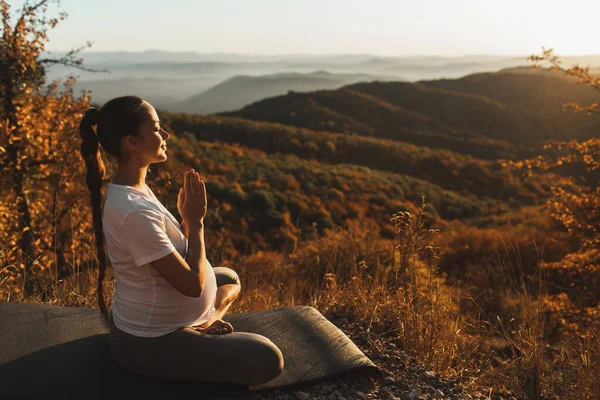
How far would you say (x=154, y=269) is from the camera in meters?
2.64

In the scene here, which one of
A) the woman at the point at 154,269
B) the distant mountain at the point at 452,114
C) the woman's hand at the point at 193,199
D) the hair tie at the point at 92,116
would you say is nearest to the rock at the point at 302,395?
the woman at the point at 154,269

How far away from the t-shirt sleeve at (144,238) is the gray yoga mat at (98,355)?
87 centimetres

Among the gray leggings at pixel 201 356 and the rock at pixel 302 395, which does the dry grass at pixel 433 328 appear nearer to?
the rock at pixel 302 395

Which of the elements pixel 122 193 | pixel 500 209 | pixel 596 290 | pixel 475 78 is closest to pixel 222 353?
pixel 122 193

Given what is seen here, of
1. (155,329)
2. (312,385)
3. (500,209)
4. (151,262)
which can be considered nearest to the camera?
(151,262)

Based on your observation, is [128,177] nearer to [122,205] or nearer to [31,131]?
[122,205]

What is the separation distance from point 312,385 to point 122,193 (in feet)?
5.17

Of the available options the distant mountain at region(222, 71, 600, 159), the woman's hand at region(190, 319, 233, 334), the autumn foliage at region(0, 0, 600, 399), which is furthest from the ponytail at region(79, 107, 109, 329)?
the distant mountain at region(222, 71, 600, 159)

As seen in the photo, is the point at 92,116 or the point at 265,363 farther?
the point at 265,363

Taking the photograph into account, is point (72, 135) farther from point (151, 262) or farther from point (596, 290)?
point (596, 290)

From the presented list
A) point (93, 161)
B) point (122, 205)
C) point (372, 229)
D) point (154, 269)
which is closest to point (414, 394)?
point (154, 269)

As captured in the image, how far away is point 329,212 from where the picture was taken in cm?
1925

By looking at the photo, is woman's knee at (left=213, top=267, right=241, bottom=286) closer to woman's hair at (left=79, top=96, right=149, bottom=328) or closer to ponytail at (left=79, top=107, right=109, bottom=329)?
ponytail at (left=79, top=107, right=109, bottom=329)

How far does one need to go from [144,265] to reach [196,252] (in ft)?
0.90
